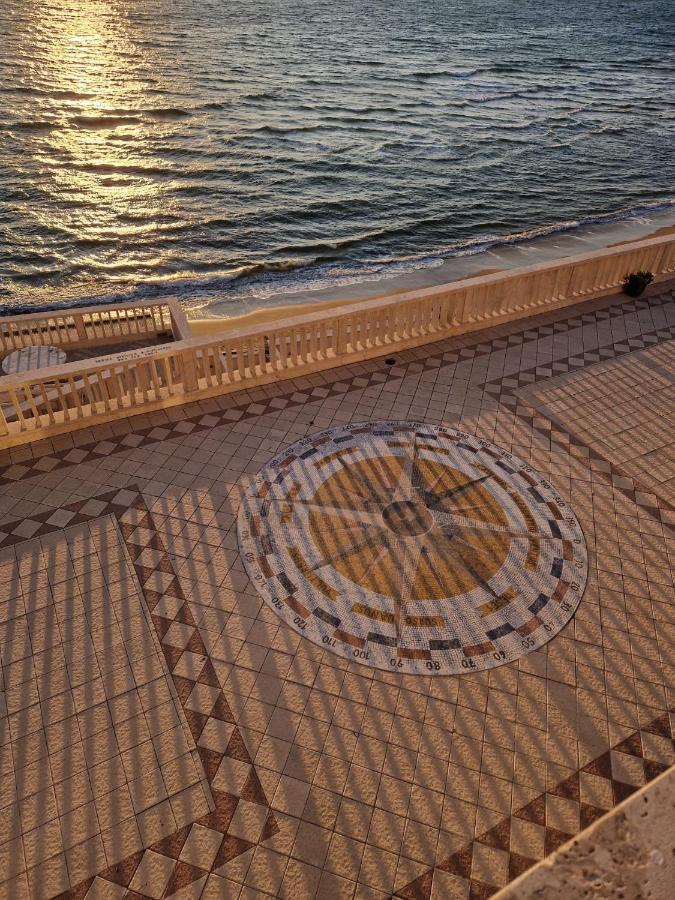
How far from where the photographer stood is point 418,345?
12.4 meters

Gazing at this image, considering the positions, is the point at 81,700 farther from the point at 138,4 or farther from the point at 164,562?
the point at 138,4

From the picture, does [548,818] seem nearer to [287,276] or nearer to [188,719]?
[188,719]

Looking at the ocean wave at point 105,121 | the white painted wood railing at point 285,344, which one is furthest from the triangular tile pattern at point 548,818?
the ocean wave at point 105,121

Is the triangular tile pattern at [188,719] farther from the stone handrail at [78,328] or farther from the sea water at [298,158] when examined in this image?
the sea water at [298,158]

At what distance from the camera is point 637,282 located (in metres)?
14.1

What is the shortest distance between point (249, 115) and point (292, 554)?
1855 inches

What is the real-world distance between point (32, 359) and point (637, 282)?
1452 cm

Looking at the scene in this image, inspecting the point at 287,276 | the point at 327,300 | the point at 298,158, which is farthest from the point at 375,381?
the point at 298,158

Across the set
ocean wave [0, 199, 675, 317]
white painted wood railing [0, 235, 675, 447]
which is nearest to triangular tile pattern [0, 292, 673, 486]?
white painted wood railing [0, 235, 675, 447]

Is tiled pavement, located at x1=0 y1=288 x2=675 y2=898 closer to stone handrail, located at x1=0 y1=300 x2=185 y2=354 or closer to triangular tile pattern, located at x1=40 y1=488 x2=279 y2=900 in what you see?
triangular tile pattern, located at x1=40 y1=488 x2=279 y2=900

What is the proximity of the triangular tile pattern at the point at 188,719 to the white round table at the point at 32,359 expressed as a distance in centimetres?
642

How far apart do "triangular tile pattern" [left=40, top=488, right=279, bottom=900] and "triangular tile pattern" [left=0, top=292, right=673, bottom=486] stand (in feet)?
4.13

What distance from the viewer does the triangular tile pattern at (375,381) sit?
9.37m

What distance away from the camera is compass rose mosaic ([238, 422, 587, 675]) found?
6.93m
